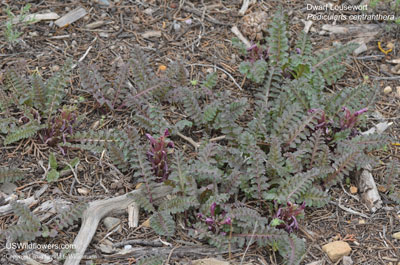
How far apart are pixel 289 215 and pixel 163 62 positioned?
1.74m

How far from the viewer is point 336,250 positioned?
3.11 meters

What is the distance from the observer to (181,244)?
3.08 metres

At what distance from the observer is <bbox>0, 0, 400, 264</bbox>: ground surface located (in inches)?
126

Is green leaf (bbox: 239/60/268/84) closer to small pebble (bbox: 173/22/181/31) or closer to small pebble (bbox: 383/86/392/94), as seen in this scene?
small pebble (bbox: 173/22/181/31)

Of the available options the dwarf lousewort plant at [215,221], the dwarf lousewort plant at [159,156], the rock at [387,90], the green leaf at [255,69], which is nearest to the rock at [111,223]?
the dwarf lousewort plant at [159,156]

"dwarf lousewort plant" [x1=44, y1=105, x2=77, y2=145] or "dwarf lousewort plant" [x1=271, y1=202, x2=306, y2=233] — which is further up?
"dwarf lousewort plant" [x1=44, y1=105, x2=77, y2=145]

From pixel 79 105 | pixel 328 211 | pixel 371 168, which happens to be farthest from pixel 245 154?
pixel 79 105

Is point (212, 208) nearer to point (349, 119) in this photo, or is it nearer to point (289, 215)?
point (289, 215)

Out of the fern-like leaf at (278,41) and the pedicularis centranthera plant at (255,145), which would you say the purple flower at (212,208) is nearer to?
the pedicularis centranthera plant at (255,145)

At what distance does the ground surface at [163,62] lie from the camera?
3209mm

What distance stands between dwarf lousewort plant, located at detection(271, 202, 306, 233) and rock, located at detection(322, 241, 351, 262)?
236 millimetres

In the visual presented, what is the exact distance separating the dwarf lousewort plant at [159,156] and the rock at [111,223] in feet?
1.42

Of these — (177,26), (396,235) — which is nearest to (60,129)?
(177,26)

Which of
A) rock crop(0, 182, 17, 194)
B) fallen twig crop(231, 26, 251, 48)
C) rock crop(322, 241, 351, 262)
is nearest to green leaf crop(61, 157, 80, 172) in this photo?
rock crop(0, 182, 17, 194)
